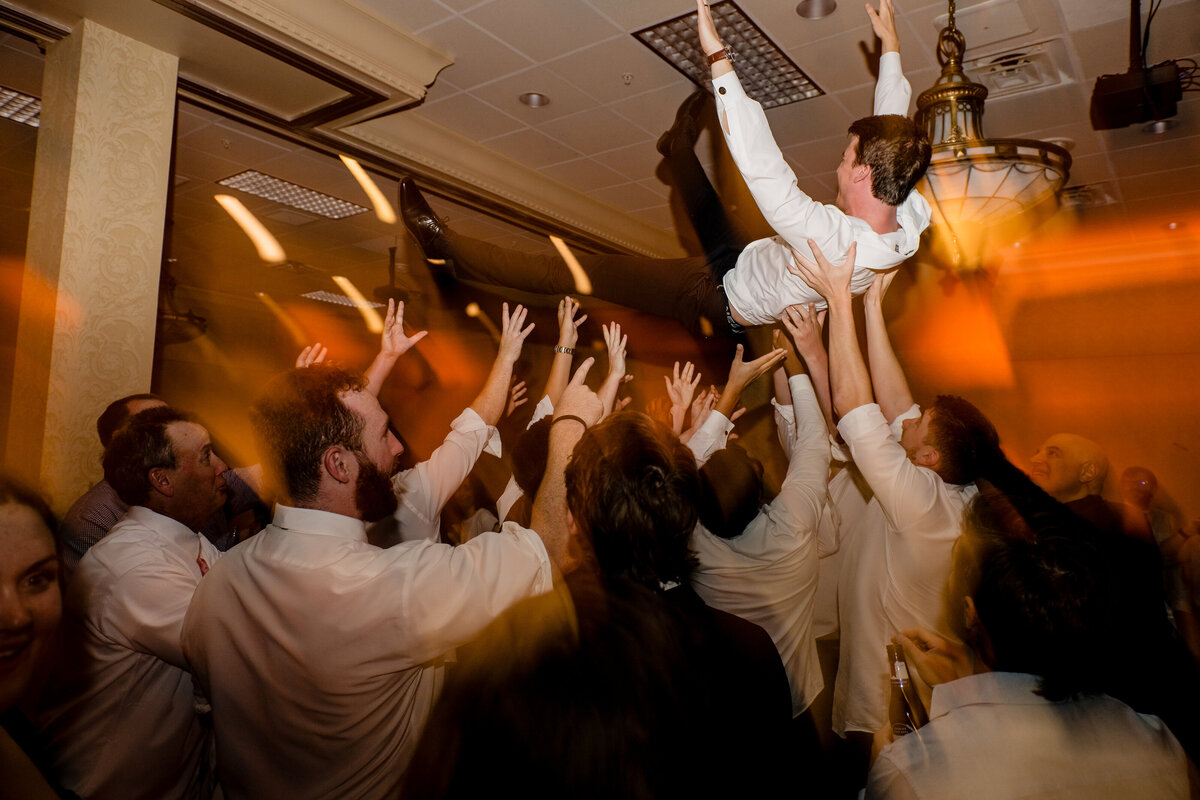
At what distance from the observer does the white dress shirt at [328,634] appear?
129 cm

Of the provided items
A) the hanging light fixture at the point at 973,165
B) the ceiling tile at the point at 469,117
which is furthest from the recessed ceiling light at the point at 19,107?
the hanging light fixture at the point at 973,165

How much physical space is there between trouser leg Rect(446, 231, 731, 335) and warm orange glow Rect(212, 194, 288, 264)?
2938mm

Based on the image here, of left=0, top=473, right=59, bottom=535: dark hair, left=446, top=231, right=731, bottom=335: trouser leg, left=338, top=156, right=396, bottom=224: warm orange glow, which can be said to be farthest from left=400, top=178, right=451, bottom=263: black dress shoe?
left=0, top=473, right=59, bottom=535: dark hair

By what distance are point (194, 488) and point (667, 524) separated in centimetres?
139

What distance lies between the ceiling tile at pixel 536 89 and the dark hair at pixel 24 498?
3.09m

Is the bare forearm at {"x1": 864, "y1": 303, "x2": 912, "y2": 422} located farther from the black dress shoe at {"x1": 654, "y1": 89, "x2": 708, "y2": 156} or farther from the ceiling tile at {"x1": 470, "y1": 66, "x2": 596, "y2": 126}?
the ceiling tile at {"x1": 470, "y1": 66, "x2": 596, "y2": 126}

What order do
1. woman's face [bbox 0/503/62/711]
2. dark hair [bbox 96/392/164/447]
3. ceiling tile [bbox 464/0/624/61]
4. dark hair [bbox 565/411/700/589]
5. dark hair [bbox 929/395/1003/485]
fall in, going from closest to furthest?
woman's face [bbox 0/503/62/711], dark hair [bbox 565/411/700/589], dark hair [bbox 929/395/1003/485], dark hair [bbox 96/392/164/447], ceiling tile [bbox 464/0/624/61]

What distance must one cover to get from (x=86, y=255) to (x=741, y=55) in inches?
115

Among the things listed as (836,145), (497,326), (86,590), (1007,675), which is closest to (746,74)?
(836,145)

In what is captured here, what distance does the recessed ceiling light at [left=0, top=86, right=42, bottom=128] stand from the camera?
12.3 ft

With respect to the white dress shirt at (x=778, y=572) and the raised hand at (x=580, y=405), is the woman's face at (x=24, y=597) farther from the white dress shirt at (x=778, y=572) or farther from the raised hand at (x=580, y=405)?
the white dress shirt at (x=778, y=572)

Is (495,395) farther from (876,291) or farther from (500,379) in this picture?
(876,291)

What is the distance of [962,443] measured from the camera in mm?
1920

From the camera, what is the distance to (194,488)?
188 cm
